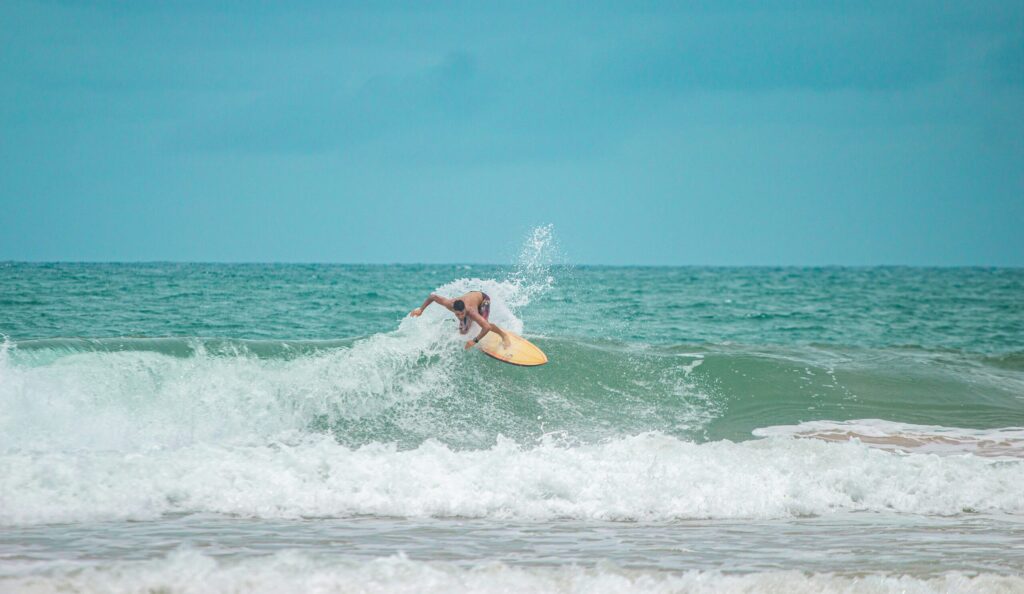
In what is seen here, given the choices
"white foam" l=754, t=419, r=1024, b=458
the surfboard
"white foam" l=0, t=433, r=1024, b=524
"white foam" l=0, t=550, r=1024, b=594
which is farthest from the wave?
"white foam" l=0, t=550, r=1024, b=594

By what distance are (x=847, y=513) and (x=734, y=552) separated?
6.99 feet

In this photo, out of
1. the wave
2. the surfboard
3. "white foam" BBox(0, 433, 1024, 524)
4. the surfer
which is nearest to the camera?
"white foam" BBox(0, 433, 1024, 524)

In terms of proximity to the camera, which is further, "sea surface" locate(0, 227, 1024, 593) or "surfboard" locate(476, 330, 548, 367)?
"surfboard" locate(476, 330, 548, 367)

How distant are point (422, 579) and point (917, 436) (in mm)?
7842

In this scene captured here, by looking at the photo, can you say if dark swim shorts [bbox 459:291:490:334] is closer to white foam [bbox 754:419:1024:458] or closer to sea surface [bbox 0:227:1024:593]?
sea surface [bbox 0:227:1024:593]

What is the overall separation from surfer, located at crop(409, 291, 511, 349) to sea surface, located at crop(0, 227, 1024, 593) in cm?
37

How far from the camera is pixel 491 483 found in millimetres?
7727

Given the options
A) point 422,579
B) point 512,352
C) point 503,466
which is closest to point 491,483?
point 503,466

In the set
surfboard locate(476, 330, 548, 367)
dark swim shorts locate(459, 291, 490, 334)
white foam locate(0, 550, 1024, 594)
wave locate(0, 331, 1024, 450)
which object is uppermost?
dark swim shorts locate(459, 291, 490, 334)

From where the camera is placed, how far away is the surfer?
11.7 meters

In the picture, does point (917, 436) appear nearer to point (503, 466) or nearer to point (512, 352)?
point (512, 352)

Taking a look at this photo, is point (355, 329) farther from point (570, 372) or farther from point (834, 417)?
point (834, 417)

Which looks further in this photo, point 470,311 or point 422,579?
point 470,311

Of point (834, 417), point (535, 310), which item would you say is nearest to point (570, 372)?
point (834, 417)
